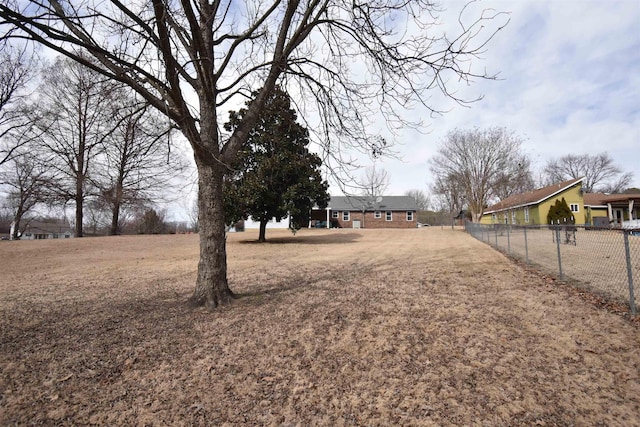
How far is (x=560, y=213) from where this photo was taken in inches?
984

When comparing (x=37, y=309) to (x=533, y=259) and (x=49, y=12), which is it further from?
(x=533, y=259)

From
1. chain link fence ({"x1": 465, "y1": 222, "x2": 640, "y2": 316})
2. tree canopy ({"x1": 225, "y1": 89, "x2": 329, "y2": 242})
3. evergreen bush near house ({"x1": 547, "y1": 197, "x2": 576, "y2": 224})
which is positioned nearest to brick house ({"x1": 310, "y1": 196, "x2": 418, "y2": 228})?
evergreen bush near house ({"x1": 547, "y1": 197, "x2": 576, "y2": 224})

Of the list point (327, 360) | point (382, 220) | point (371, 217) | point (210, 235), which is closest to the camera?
point (327, 360)

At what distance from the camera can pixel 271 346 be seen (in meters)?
3.45

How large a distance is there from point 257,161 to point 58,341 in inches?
581

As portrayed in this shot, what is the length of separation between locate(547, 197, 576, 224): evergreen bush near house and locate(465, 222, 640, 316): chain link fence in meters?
18.4

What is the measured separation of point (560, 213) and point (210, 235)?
2896cm

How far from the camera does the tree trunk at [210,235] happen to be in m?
4.72

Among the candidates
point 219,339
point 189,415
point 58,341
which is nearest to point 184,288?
point 58,341

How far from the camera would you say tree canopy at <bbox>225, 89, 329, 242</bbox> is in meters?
17.0

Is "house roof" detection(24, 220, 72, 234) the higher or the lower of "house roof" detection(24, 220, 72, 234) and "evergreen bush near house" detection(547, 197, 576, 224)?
the higher

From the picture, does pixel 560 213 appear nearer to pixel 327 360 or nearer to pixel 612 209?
pixel 612 209

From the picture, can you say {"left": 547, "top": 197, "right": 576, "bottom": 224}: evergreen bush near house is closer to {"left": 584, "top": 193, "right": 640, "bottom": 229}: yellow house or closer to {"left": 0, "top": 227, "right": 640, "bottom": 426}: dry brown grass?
{"left": 584, "top": 193, "right": 640, "bottom": 229}: yellow house

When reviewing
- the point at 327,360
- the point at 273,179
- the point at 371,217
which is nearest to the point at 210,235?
the point at 327,360
